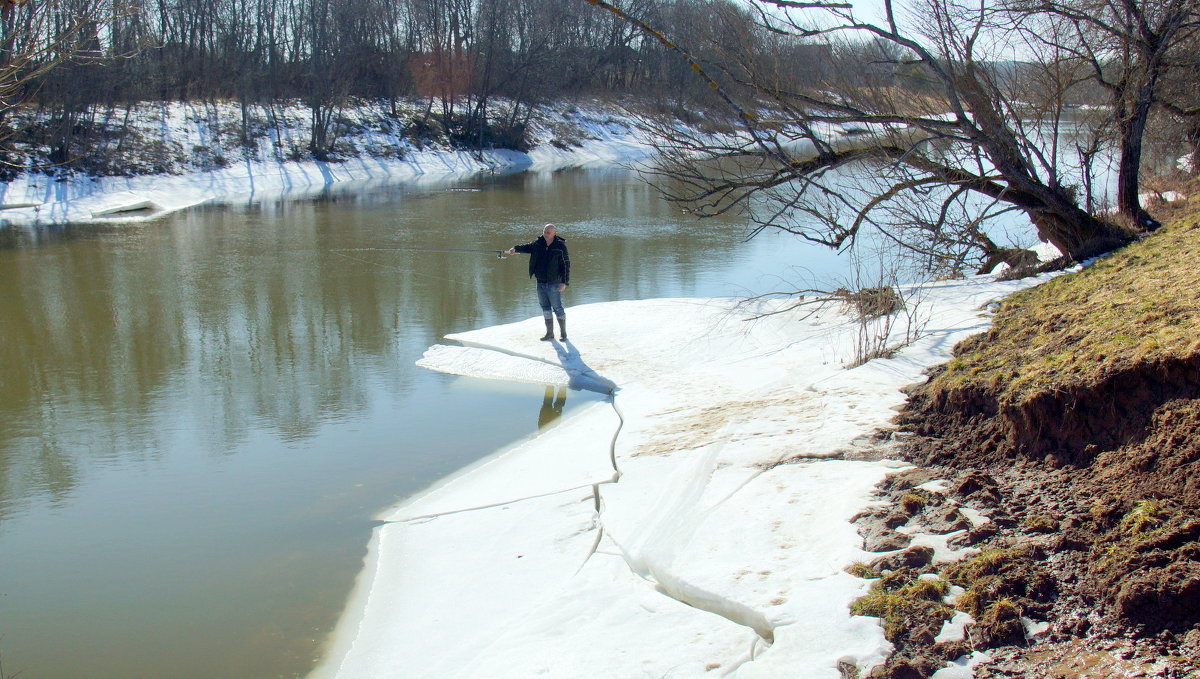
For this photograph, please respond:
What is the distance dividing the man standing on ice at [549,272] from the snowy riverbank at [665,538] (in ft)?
6.03

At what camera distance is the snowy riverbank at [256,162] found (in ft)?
89.6

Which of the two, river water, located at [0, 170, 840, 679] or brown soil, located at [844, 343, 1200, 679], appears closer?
brown soil, located at [844, 343, 1200, 679]

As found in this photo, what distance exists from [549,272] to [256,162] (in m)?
29.1

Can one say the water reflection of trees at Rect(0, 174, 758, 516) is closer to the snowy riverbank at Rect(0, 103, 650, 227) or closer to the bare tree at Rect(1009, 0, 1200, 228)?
the snowy riverbank at Rect(0, 103, 650, 227)

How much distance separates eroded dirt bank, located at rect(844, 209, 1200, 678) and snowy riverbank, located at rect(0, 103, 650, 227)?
53.9 ft

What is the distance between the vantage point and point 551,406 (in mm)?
9297

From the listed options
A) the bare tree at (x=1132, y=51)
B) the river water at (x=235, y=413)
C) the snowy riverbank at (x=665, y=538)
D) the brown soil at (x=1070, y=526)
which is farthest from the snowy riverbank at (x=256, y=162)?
the brown soil at (x=1070, y=526)

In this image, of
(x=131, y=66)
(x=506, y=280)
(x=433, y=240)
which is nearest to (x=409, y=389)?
(x=506, y=280)

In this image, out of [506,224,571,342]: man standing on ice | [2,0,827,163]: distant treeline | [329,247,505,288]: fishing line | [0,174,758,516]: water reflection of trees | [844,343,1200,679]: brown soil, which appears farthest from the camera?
[2,0,827,163]: distant treeline

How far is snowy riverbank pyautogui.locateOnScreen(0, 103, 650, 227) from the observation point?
2731 centimetres

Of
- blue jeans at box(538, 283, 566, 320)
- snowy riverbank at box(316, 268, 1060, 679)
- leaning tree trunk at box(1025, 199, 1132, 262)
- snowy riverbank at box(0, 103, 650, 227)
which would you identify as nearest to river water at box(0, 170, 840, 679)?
snowy riverbank at box(316, 268, 1060, 679)

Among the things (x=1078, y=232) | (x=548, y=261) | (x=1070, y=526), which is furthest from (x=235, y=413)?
(x=1078, y=232)

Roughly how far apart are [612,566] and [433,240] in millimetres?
15596

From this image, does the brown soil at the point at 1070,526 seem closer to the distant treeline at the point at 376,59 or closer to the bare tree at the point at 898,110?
the bare tree at the point at 898,110
